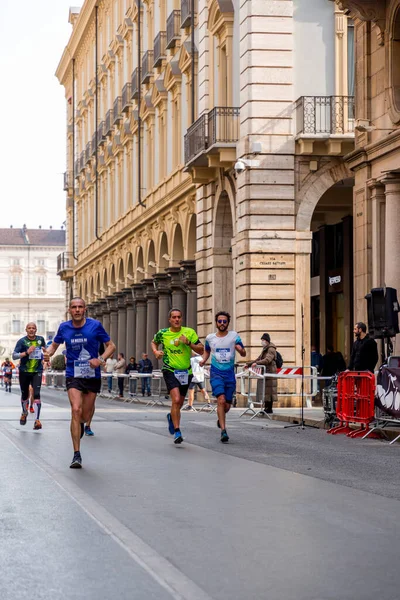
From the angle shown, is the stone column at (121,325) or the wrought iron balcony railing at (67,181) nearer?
the stone column at (121,325)

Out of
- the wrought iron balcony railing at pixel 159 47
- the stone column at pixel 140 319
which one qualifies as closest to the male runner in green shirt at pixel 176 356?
the wrought iron balcony railing at pixel 159 47

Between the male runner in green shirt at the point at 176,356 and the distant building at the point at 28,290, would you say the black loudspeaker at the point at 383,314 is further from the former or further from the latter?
the distant building at the point at 28,290

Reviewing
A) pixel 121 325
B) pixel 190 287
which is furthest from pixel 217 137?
pixel 121 325

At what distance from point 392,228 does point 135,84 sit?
28019mm

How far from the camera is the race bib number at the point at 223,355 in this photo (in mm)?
18625

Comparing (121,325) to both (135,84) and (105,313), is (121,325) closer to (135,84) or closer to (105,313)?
(105,313)

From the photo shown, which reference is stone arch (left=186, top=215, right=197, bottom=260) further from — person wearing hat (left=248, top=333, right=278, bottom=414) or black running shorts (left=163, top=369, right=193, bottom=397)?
black running shorts (left=163, top=369, right=193, bottom=397)

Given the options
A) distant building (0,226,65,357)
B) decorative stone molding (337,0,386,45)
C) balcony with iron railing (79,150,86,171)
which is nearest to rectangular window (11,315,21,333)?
distant building (0,226,65,357)

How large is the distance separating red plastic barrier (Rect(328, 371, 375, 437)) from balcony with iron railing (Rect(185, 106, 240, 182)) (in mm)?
12729

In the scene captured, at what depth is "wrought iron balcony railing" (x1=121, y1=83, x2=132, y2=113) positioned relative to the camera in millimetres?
54000

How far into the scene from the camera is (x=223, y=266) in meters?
37.0

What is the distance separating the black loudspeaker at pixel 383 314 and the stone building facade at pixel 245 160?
10.3 meters

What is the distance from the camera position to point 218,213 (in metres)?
36.6

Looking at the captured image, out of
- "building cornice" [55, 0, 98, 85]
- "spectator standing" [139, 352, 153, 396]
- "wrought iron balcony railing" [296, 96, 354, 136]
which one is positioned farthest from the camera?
"building cornice" [55, 0, 98, 85]
